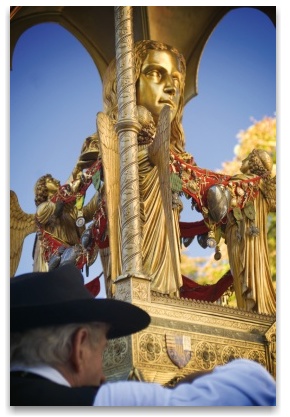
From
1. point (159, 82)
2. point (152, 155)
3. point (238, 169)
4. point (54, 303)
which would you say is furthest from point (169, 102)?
point (54, 303)

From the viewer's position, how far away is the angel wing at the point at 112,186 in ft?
14.5

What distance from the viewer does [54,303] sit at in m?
2.25

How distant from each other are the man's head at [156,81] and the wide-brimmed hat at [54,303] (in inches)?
106

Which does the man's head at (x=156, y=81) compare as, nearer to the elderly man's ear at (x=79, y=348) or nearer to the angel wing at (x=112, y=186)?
the angel wing at (x=112, y=186)

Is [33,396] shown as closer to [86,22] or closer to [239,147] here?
[86,22]

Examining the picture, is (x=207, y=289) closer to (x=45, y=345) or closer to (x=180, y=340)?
(x=180, y=340)

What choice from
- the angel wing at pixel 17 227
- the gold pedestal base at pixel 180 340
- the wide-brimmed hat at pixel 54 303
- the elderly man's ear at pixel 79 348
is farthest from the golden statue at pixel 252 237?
the elderly man's ear at pixel 79 348

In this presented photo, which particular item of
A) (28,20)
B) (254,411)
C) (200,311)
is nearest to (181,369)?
(200,311)

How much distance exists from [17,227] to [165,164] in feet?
2.75

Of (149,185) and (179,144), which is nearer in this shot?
(149,185)

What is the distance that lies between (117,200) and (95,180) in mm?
304

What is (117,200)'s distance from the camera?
14.7ft

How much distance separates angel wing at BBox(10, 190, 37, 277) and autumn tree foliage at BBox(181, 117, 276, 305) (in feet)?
4.46
